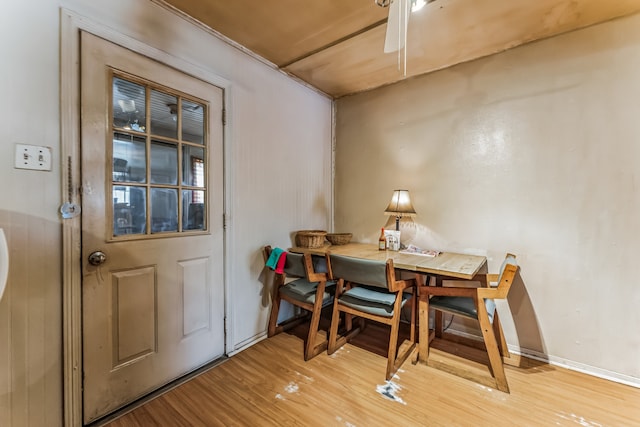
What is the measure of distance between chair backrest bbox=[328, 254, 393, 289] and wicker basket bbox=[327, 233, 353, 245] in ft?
2.57

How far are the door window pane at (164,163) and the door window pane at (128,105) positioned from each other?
137mm

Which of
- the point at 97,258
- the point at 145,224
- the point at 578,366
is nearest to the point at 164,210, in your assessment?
the point at 145,224

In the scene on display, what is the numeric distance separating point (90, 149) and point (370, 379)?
2.16m

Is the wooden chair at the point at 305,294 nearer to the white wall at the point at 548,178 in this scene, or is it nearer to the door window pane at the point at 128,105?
the white wall at the point at 548,178

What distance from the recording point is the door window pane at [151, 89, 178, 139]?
166 cm

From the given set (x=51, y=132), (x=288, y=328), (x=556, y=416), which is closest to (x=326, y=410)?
(x=288, y=328)

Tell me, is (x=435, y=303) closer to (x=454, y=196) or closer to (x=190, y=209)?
(x=454, y=196)

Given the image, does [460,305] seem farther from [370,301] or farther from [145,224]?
[145,224]

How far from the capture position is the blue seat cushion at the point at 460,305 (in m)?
1.80

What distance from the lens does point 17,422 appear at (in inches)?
47.3

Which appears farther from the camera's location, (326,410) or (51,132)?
(326,410)

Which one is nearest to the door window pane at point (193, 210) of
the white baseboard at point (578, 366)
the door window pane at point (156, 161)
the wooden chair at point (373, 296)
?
the door window pane at point (156, 161)

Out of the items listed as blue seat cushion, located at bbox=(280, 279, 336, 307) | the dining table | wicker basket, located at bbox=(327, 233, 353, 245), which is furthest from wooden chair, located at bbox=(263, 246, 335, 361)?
wicker basket, located at bbox=(327, 233, 353, 245)

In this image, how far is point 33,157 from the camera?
1.23 metres
